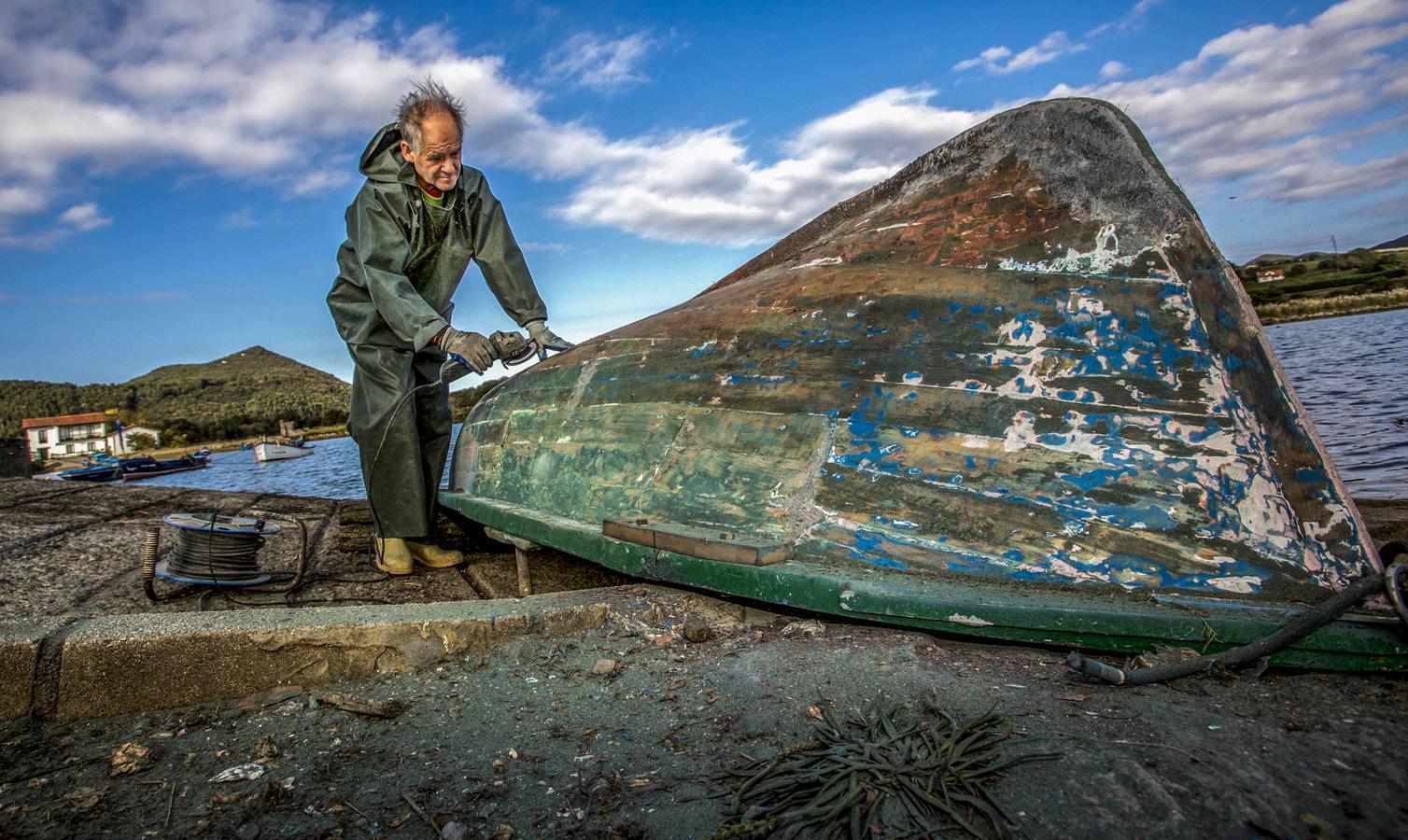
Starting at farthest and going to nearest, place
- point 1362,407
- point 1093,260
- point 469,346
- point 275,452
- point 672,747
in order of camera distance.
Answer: point 275,452 < point 1362,407 < point 469,346 < point 1093,260 < point 672,747

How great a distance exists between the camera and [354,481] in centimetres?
2227

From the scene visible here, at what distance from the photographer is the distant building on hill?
79562 mm

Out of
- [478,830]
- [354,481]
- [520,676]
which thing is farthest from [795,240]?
[354,481]

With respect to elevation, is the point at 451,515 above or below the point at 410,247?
below

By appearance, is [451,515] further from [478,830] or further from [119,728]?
[478,830]

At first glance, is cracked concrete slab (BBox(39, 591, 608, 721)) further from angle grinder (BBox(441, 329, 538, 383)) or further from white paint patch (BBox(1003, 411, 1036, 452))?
white paint patch (BBox(1003, 411, 1036, 452))

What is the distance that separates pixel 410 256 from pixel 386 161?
48cm

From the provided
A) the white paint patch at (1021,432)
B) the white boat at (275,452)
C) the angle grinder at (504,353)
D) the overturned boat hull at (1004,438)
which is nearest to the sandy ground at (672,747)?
the overturned boat hull at (1004,438)

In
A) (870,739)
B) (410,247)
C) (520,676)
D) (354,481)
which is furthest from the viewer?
(354,481)

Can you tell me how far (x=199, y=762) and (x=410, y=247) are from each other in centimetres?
270

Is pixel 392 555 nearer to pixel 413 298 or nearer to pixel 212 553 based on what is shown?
pixel 212 553

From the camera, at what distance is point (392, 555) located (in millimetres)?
4266

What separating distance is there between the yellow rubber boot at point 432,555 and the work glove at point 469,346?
4.87 feet

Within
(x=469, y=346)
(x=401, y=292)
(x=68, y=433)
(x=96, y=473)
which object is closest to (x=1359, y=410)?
(x=469, y=346)
